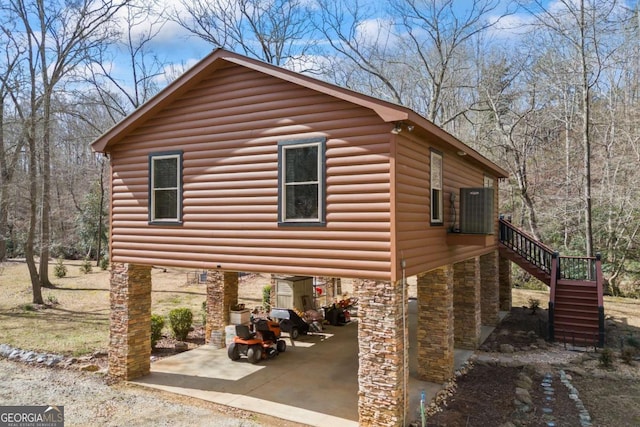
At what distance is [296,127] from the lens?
7.64m

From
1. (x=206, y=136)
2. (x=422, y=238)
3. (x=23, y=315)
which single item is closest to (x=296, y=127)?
(x=206, y=136)

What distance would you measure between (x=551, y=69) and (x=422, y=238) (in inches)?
727

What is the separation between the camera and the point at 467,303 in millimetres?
12227

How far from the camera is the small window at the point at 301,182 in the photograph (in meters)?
7.38

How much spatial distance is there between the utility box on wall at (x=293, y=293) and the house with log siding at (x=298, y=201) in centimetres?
A: 650

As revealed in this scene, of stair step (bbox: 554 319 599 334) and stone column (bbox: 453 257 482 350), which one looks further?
stair step (bbox: 554 319 599 334)

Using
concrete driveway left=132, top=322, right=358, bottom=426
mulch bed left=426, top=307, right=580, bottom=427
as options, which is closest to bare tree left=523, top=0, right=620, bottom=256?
mulch bed left=426, top=307, right=580, bottom=427

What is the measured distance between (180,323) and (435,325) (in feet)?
26.4

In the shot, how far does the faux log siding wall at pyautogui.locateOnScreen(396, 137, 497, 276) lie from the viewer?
23.2 ft

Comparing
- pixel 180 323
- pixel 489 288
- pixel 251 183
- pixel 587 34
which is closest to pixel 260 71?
pixel 251 183

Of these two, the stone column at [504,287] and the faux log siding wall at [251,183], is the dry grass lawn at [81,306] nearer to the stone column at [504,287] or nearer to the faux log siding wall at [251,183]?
the stone column at [504,287]

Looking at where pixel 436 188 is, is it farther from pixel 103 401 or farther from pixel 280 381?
pixel 103 401

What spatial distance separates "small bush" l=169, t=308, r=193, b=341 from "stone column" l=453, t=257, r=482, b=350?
27.9 ft

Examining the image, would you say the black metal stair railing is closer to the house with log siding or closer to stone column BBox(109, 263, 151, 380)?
the house with log siding
